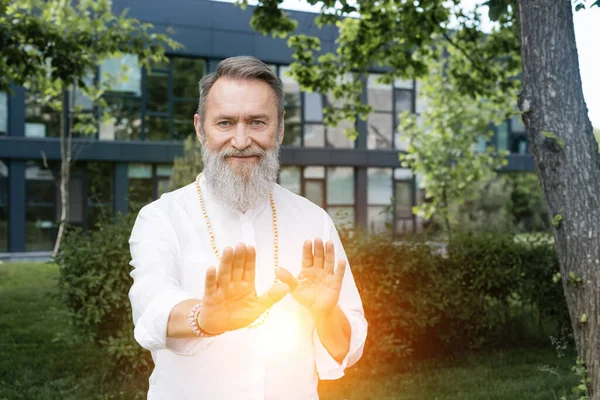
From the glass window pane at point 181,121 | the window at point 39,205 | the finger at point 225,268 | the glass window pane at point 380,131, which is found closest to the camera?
the finger at point 225,268

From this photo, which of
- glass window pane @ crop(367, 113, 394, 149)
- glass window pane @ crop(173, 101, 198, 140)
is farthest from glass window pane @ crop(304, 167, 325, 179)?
glass window pane @ crop(173, 101, 198, 140)

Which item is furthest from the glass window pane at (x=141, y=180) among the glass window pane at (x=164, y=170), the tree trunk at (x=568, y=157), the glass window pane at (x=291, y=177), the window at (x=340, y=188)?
the tree trunk at (x=568, y=157)

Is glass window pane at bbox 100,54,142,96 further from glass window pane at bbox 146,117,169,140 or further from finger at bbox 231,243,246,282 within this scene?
finger at bbox 231,243,246,282

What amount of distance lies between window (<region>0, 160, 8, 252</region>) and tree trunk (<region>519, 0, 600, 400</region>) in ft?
69.1

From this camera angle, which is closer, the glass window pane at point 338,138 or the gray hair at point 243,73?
the gray hair at point 243,73

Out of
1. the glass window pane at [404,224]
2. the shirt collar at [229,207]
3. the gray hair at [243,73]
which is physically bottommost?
the glass window pane at [404,224]

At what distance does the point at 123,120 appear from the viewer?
23.8 m

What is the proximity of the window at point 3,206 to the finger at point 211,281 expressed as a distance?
22.6 m

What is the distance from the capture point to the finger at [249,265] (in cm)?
195

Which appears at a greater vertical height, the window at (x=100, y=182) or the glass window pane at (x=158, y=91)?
the glass window pane at (x=158, y=91)

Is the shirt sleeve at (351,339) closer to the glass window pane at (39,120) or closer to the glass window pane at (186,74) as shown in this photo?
the glass window pane at (39,120)

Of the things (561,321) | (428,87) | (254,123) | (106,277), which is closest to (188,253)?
(254,123)

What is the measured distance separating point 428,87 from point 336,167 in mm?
10182

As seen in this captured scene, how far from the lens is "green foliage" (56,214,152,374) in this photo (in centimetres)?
673
